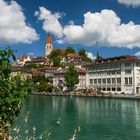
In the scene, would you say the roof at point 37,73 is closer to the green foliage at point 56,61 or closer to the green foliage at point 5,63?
the green foliage at point 56,61

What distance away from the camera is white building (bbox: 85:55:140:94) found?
106 metres

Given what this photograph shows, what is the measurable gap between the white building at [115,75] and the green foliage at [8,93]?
100361 mm

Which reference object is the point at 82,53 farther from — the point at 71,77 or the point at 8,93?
the point at 8,93

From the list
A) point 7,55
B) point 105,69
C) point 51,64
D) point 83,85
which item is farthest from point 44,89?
point 7,55

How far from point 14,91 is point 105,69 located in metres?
113

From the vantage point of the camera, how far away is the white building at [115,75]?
106188 millimetres

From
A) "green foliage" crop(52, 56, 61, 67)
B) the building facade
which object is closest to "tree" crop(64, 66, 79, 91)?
the building facade

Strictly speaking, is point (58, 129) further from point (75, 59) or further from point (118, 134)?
point (75, 59)

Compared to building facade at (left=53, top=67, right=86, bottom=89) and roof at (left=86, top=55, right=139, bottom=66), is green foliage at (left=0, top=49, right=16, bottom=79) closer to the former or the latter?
roof at (left=86, top=55, right=139, bottom=66)

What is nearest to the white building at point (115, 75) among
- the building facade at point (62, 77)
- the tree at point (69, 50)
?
the building facade at point (62, 77)

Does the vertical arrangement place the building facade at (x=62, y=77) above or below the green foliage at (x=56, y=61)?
below

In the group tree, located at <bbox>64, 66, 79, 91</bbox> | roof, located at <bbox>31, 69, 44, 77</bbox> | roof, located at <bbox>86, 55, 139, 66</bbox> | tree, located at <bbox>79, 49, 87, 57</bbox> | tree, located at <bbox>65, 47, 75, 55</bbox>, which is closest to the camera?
roof, located at <bbox>86, 55, 139, 66</bbox>

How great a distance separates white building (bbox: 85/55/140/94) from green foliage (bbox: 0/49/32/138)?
100361 mm

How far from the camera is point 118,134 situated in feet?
104
